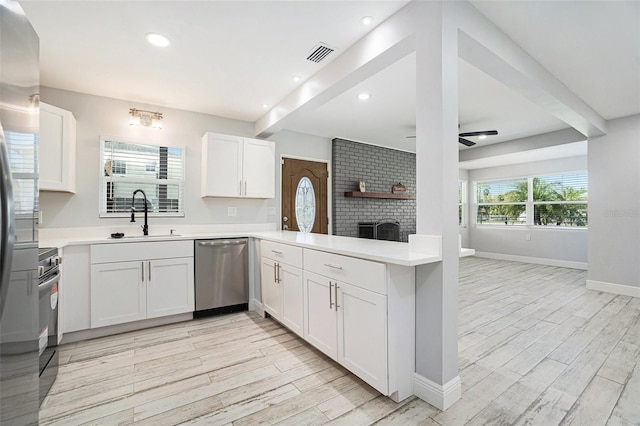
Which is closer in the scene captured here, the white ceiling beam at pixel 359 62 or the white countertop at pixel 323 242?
the white countertop at pixel 323 242

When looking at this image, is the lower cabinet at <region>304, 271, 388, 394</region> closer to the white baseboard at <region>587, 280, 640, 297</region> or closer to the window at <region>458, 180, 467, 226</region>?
the white baseboard at <region>587, 280, 640, 297</region>

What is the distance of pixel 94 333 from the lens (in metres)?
2.75

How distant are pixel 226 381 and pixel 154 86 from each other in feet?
9.83

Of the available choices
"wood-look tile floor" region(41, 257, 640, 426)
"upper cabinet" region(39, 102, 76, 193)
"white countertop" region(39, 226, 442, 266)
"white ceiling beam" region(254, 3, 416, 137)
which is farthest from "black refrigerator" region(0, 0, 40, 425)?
"upper cabinet" region(39, 102, 76, 193)

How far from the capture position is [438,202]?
1733 millimetres

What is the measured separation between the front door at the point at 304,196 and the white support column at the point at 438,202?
121 inches

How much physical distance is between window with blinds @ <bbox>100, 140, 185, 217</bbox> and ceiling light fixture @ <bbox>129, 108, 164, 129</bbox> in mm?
257

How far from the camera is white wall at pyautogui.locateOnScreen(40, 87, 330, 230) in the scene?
313 centimetres

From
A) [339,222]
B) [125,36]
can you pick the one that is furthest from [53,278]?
[339,222]

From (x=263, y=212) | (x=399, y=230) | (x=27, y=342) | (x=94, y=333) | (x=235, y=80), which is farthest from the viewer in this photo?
(x=399, y=230)

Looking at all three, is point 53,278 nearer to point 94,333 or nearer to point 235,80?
point 94,333

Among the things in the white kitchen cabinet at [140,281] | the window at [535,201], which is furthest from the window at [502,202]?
the white kitchen cabinet at [140,281]

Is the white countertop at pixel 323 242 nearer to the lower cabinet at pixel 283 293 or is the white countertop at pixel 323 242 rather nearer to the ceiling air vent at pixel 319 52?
the lower cabinet at pixel 283 293

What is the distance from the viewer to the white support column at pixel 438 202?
1.71 meters
